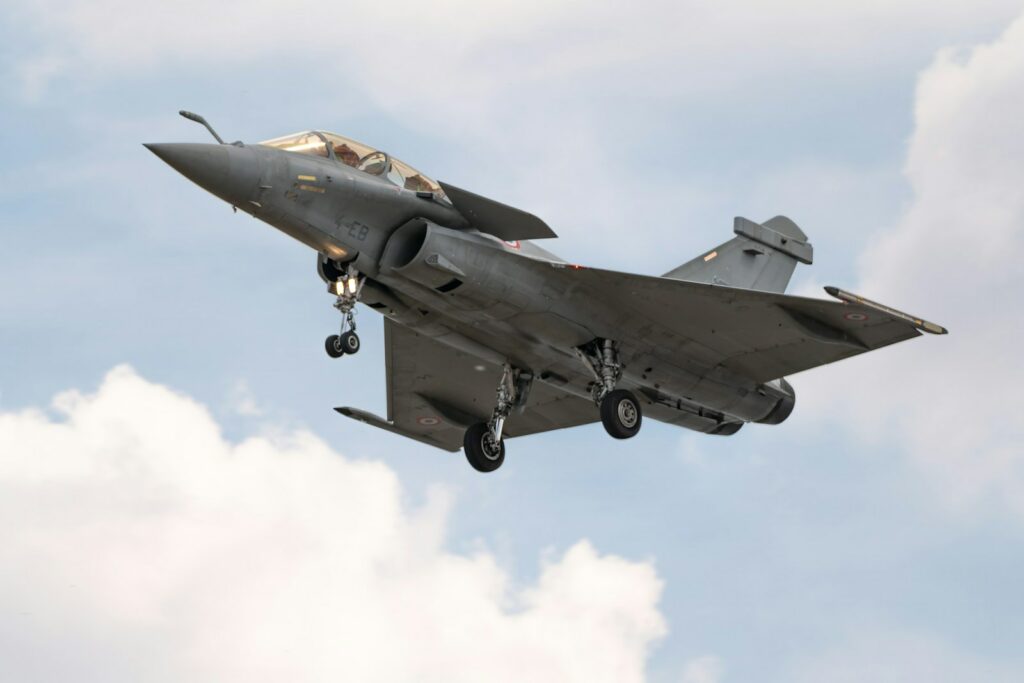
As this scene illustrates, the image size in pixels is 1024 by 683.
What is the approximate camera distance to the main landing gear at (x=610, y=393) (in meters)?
24.2

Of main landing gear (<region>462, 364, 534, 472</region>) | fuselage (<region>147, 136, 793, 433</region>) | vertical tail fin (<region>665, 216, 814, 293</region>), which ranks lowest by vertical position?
main landing gear (<region>462, 364, 534, 472</region>)

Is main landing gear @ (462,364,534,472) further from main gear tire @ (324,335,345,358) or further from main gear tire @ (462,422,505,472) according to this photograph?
main gear tire @ (324,335,345,358)

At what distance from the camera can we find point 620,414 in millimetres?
24188

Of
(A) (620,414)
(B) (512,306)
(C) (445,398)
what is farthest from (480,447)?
(B) (512,306)

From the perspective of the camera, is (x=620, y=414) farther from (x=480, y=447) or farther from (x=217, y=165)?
(x=217, y=165)

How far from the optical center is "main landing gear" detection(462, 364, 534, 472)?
83.5ft

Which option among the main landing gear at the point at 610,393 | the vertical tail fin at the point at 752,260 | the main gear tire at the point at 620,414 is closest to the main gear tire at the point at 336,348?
the main landing gear at the point at 610,393

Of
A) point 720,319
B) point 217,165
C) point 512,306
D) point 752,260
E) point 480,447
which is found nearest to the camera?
point 217,165

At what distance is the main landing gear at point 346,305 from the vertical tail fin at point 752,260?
7216mm

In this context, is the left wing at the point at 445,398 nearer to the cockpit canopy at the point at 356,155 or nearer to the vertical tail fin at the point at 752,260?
the vertical tail fin at the point at 752,260

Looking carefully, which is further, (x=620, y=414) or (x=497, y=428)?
(x=497, y=428)

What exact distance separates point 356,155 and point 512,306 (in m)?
3.38

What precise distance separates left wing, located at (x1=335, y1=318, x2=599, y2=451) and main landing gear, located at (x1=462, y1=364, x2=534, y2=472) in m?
1.30

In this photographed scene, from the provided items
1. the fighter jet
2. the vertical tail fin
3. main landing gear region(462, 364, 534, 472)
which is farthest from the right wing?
the vertical tail fin
